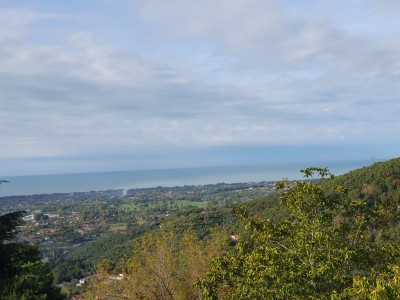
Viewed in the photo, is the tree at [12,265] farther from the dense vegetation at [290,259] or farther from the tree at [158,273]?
the dense vegetation at [290,259]

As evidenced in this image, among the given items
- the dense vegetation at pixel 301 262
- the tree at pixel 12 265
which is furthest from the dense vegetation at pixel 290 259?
the tree at pixel 12 265

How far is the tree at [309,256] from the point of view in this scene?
23.5 feet

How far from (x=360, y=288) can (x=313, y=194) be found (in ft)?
10.2

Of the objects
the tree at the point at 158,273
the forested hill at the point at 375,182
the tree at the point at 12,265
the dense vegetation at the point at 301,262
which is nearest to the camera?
the dense vegetation at the point at 301,262

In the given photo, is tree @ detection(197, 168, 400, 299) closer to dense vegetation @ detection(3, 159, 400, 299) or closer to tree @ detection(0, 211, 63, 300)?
dense vegetation @ detection(3, 159, 400, 299)

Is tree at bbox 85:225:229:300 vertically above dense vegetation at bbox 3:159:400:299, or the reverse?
dense vegetation at bbox 3:159:400:299

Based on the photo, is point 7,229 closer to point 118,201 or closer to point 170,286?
point 170,286

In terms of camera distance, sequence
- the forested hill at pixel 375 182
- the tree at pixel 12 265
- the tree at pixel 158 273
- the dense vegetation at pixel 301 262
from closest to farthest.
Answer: the dense vegetation at pixel 301 262
the tree at pixel 12 265
the tree at pixel 158 273
the forested hill at pixel 375 182

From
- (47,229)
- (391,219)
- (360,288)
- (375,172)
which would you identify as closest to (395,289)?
(360,288)

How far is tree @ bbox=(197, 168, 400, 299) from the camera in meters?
7.16

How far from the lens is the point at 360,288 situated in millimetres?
5602

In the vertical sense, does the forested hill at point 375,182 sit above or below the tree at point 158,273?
above

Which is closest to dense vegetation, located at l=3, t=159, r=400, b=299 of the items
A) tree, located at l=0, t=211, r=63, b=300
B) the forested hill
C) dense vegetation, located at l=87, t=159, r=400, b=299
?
dense vegetation, located at l=87, t=159, r=400, b=299

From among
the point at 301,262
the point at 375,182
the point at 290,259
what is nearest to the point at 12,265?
the point at 290,259
